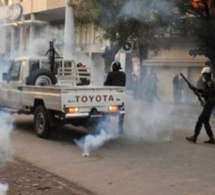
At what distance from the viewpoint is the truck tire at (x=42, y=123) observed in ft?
36.8

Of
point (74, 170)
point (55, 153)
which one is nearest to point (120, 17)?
point (55, 153)

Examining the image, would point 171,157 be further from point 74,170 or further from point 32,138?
point 32,138

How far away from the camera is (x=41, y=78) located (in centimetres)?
1216

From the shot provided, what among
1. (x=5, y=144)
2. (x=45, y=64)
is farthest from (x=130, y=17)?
(x=5, y=144)

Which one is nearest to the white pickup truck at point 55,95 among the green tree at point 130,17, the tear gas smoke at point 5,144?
the tear gas smoke at point 5,144

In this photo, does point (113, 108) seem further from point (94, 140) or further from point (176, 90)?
point (176, 90)

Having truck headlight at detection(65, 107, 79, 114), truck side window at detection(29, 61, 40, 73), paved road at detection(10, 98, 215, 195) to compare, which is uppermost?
truck side window at detection(29, 61, 40, 73)

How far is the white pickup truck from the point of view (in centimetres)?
1055

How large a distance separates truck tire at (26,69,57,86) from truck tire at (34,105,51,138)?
0.78m

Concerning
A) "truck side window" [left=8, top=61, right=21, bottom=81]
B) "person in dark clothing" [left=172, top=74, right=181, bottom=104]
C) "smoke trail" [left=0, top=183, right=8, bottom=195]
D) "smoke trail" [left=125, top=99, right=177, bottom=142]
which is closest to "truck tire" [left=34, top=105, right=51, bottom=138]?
"truck side window" [left=8, top=61, right=21, bottom=81]

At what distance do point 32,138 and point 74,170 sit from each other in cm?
355

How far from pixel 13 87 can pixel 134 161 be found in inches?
191

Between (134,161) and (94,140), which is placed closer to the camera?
(134,161)

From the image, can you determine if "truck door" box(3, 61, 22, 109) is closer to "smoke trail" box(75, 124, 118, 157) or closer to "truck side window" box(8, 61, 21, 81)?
"truck side window" box(8, 61, 21, 81)
